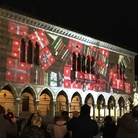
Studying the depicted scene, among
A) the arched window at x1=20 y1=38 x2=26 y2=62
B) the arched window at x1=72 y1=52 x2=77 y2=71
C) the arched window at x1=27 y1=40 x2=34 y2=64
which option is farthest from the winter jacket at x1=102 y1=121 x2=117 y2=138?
the arched window at x1=72 y1=52 x2=77 y2=71

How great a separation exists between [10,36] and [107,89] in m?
11.9

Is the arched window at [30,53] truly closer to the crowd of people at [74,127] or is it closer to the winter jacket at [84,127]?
the crowd of people at [74,127]

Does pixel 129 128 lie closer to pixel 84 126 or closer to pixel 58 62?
pixel 84 126

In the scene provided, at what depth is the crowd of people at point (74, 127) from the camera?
4484mm

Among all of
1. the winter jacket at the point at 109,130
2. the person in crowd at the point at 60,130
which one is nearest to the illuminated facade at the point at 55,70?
the winter jacket at the point at 109,130

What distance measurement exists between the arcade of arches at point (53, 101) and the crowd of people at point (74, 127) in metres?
12.8

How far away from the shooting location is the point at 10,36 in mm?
19375

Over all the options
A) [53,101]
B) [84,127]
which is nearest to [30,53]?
[53,101]

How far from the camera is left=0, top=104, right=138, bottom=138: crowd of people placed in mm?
4484

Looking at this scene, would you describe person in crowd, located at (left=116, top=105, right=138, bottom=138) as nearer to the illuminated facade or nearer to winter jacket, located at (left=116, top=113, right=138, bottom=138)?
winter jacket, located at (left=116, top=113, right=138, bottom=138)

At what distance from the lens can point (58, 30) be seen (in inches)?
906

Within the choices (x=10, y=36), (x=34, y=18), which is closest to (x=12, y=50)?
(x=10, y=36)

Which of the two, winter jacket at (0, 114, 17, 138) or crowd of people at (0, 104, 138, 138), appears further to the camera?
winter jacket at (0, 114, 17, 138)

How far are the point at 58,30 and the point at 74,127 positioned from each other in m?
17.6
